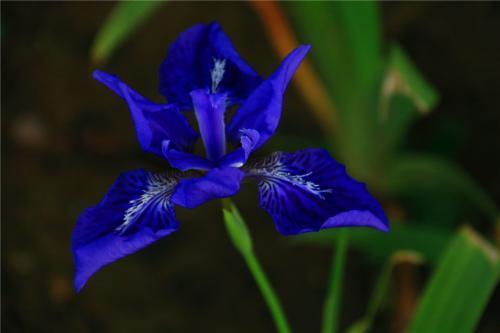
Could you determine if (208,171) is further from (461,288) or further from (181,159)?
(461,288)

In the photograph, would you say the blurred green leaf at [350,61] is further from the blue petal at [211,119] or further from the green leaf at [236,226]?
the green leaf at [236,226]

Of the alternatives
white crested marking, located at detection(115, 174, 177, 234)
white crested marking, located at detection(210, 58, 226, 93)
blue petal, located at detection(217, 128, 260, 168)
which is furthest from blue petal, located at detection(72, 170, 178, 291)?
white crested marking, located at detection(210, 58, 226, 93)

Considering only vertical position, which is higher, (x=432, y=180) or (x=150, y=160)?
(x=150, y=160)

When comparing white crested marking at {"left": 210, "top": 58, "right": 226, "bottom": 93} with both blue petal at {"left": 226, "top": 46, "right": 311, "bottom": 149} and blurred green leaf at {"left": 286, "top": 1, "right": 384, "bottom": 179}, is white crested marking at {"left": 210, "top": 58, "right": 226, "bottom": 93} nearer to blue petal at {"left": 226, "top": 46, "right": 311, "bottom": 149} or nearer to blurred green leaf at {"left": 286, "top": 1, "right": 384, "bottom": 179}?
blue petal at {"left": 226, "top": 46, "right": 311, "bottom": 149}

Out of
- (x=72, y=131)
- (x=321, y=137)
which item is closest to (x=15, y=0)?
(x=72, y=131)

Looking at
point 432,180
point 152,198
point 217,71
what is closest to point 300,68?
point 432,180

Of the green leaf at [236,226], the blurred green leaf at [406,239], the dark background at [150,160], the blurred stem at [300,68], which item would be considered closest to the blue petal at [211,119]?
the green leaf at [236,226]
